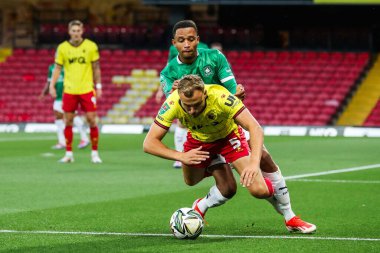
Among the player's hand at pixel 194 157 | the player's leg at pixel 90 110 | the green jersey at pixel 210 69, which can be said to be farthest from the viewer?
the player's leg at pixel 90 110

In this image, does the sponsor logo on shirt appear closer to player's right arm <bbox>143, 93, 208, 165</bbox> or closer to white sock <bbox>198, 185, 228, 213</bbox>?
white sock <bbox>198, 185, 228, 213</bbox>

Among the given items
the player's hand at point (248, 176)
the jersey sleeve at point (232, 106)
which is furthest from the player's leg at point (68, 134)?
the player's hand at point (248, 176)

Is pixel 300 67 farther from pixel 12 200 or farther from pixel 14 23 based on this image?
pixel 12 200

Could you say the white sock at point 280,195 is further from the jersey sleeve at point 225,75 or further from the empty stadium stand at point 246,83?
the empty stadium stand at point 246,83

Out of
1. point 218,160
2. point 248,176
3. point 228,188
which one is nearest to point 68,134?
point 218,160

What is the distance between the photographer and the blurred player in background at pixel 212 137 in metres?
8.94

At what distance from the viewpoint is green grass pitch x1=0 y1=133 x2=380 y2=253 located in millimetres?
9086

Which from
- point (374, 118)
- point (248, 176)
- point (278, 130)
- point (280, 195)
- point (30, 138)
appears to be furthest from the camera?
point (374, 118)

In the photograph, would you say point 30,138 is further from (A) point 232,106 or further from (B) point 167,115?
(A) point 232,106

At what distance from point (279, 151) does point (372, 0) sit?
35.9ft

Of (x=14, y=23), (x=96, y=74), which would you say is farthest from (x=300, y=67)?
(x=96, y=74)

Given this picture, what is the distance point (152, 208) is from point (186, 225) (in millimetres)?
2616

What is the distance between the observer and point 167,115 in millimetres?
9172

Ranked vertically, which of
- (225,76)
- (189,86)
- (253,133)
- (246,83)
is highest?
(189,86)
